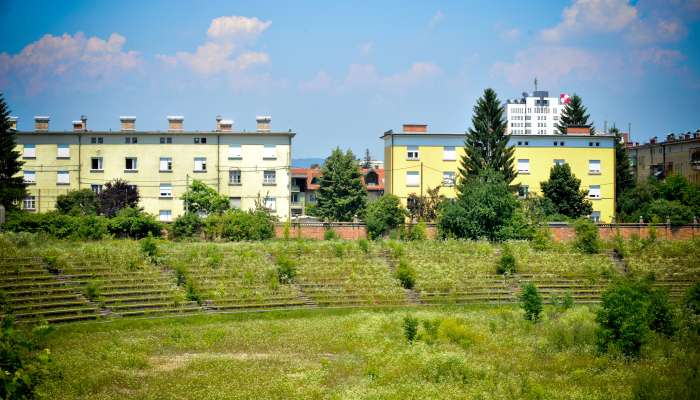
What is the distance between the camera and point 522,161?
72188 millimetres

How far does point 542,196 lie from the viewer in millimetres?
69562

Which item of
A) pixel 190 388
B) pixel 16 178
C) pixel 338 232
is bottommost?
pixel 190 388

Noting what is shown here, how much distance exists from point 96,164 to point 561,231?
40.9m

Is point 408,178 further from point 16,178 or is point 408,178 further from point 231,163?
point 16,178

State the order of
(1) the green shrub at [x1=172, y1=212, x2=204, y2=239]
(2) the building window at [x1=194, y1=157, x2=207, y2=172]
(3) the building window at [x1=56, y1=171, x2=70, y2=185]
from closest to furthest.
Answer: (1) the green shrub at [x1=172, y1=212, x2=204, y2=239] < (2) the building window at [x1=194, y1=157, x2=207, y2=172] < (3) the building window at [x1=56, y1=171, x2=70, y2=185]

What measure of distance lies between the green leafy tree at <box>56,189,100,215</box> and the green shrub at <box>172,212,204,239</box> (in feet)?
38.3

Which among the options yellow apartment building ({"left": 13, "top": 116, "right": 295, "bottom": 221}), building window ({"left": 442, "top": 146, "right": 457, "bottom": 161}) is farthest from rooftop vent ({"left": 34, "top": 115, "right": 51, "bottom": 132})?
building window ({"left": 442, "top": 146, "right": 457, "bottom": 161})

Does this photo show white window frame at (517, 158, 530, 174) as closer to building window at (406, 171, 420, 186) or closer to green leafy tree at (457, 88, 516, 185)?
green leafy tree at (457, 88, 516, 185)

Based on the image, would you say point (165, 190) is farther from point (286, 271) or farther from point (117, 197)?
point (286, 271)

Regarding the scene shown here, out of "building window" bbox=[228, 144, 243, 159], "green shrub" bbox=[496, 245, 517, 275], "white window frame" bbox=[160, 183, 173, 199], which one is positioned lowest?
"green shrub" bbox=[496, 245, 517, 275]

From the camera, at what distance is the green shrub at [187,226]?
53.2m

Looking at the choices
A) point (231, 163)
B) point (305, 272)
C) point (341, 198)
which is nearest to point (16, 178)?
point (231, 163)

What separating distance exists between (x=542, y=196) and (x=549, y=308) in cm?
3327

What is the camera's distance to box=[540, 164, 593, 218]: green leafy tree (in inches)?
2643
